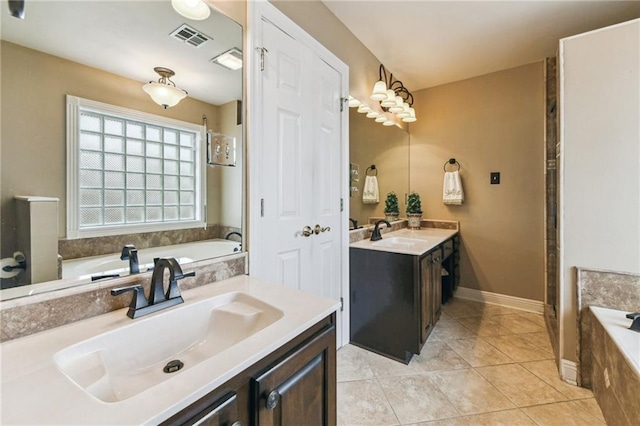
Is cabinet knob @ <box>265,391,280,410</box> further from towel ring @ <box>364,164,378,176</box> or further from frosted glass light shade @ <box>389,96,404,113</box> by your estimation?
frosted glass light shade @ <box>389,96,404,113</box>

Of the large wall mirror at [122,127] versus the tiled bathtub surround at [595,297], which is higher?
the large wall mirror at [122,127]

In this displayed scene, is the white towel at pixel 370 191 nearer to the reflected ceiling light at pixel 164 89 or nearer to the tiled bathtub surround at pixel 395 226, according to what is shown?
the tiled bathtub surround at pixel 395 226

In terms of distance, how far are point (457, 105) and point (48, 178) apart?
12.1ft

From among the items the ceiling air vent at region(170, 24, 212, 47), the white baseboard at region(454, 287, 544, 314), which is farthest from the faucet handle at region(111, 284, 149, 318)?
the white baseboard at region(454, 287, 544, 314)

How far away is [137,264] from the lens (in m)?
1.01

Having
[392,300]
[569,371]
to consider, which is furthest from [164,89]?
[569,371]

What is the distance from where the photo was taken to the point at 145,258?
1.06 meters

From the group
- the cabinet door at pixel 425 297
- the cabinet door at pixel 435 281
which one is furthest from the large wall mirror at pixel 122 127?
the cabinet door at pixel 435 281

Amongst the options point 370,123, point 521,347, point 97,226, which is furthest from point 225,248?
point 521,347

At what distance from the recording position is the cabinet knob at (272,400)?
2.32 feet

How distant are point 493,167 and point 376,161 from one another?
139 cm

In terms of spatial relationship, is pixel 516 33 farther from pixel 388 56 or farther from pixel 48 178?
pixel 48 178

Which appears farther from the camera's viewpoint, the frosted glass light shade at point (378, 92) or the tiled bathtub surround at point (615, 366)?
the frosted glass light shade at point (378, 92)

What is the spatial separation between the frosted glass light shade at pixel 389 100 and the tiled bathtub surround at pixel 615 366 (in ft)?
7.07
